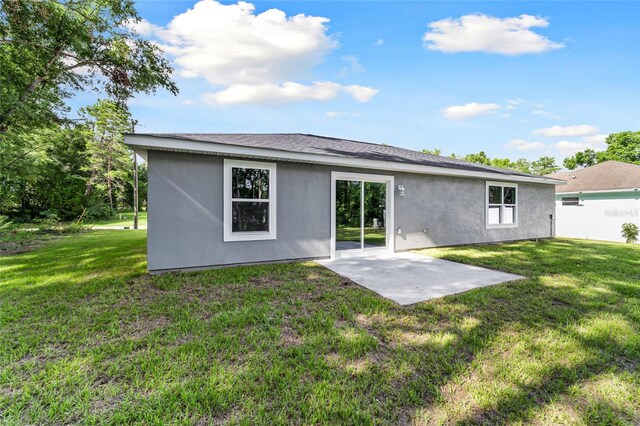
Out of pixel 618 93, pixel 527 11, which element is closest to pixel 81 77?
pixel 527 11

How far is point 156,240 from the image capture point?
18.2ft

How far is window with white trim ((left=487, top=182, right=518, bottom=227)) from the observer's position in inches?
406

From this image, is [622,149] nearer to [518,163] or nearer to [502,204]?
[518,163]

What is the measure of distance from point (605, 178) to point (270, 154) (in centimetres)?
2044

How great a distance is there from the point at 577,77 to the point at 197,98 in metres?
17.6

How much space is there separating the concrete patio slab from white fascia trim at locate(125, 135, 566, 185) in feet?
8.06

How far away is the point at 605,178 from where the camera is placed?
54.1ft

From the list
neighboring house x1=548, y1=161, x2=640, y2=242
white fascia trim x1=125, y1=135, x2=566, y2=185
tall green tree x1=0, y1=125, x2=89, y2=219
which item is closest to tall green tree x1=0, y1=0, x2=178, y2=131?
tall green tree x1=0, y1=125, x2=89, y2=219

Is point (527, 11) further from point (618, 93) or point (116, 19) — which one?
point (116, 19)

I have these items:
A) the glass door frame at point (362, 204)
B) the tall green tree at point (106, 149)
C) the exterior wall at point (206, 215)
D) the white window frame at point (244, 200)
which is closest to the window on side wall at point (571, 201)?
the glass door frame at point (362, 204)

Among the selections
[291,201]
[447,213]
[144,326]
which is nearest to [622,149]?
[447,213]

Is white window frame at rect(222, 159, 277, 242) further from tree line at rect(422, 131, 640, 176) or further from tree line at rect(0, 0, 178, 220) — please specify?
tree line at rect(422, 131, 640, 176)

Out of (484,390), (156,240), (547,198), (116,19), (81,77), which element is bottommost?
(484,390)

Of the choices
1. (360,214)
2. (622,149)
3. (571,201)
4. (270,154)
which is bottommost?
(360,214)
